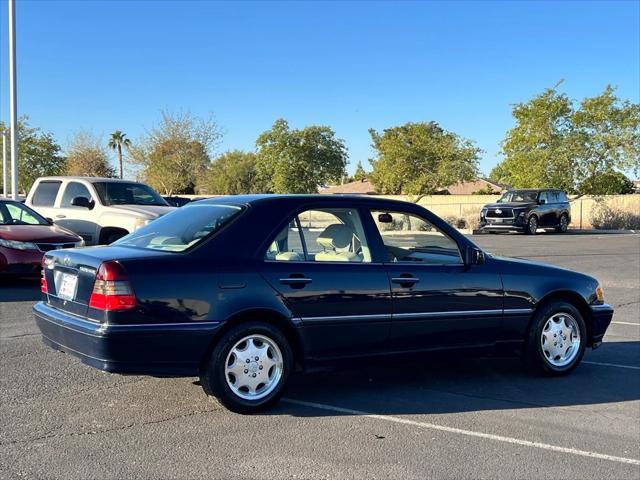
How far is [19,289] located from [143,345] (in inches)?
281

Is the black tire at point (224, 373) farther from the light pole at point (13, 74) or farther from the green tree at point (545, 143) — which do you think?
the green tree at point (545, 143)

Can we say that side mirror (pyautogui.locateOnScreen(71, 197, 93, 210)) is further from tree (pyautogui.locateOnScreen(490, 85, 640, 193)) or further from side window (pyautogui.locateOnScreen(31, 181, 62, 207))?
tree (pyautogui.locateOnScreen(490, 85, 640, 193))

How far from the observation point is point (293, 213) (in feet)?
17.1

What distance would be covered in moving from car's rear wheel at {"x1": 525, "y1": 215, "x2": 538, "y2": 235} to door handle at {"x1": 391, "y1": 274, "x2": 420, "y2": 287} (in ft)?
82.1

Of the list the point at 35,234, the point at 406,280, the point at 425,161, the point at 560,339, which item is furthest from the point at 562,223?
the point at 406,280

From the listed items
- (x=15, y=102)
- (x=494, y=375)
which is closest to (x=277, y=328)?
(x=494, y=375)

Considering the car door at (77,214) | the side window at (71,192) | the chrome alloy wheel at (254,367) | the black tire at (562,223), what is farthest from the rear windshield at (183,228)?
the black tire at (562,223)

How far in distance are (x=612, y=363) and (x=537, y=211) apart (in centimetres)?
2365

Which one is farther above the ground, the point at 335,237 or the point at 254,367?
the point at 335,237

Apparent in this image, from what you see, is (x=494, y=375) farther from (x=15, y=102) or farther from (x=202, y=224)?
(x=15, y=102)

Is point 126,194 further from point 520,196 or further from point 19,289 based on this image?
point 520,196

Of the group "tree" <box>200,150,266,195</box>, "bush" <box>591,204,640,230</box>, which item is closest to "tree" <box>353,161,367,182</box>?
"tree" <box>200,150,266,195</box>

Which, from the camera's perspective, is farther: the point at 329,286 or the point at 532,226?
the point at 532,226

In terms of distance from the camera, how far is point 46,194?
13.8 metres
